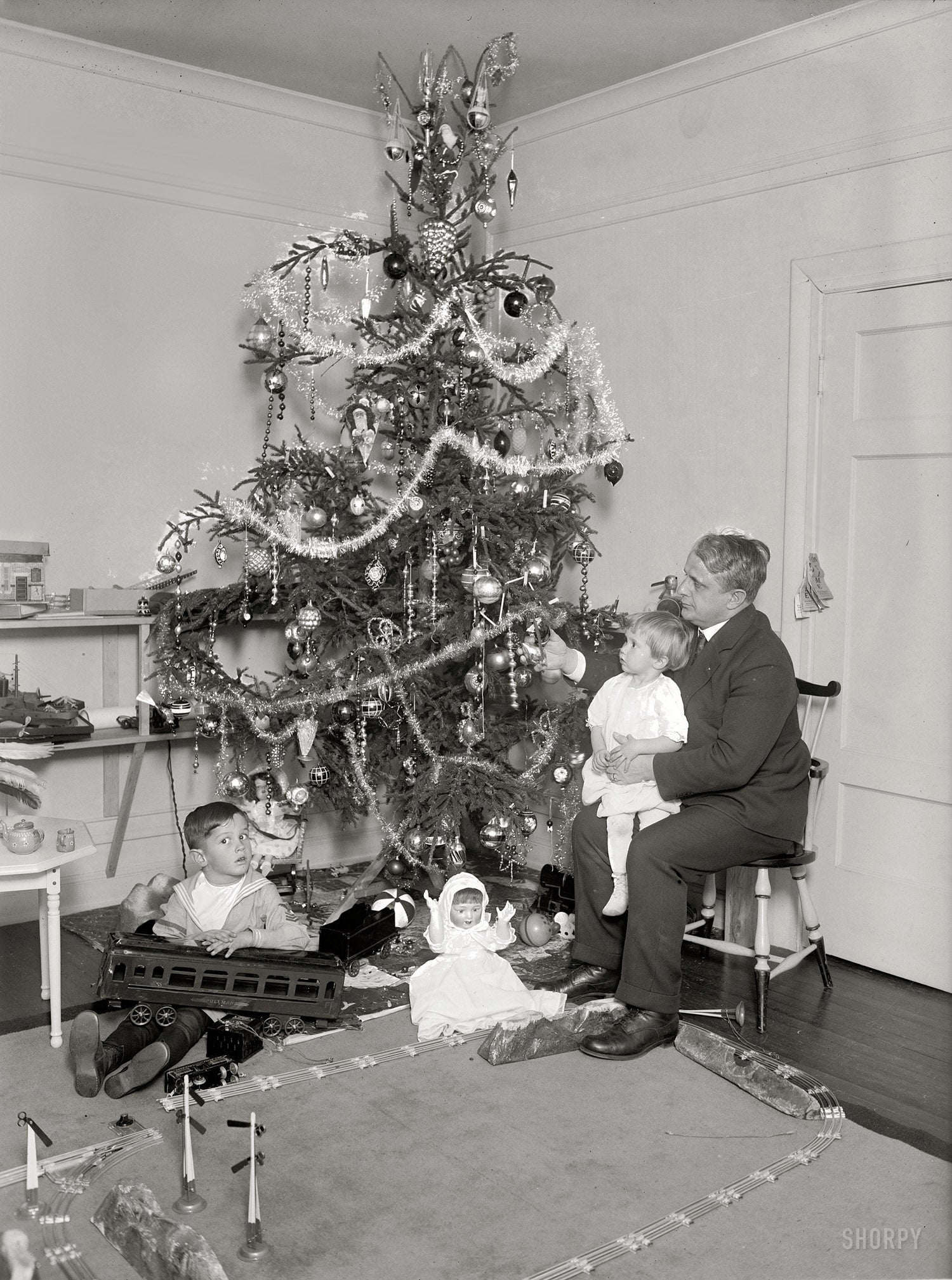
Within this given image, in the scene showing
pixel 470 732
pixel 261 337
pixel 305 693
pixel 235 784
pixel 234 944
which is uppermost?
pixel 261 337

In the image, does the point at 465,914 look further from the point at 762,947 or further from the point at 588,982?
the point at 762,947

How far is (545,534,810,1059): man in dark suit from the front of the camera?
12.2 ft

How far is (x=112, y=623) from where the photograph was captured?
476 centimetres

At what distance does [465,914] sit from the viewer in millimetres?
3896

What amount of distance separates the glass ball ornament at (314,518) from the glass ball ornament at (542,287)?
3.91ft

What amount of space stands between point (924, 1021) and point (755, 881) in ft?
2.58

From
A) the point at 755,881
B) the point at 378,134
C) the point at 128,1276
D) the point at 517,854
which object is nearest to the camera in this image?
the point at 128,1276

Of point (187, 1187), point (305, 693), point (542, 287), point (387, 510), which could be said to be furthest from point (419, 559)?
point (187, 1187)

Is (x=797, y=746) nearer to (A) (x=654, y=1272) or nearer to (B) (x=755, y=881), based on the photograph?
(B) (x=755, y=881)

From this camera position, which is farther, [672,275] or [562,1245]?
[672,275]

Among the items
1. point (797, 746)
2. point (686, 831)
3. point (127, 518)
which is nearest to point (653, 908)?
point (686, 831)

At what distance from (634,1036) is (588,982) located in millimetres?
481

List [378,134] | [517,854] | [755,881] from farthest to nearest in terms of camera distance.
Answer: [378,134], [517,854], [755,881]

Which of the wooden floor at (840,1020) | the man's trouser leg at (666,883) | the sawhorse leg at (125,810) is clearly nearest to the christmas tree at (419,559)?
the sawhorse leg at (125,810)
